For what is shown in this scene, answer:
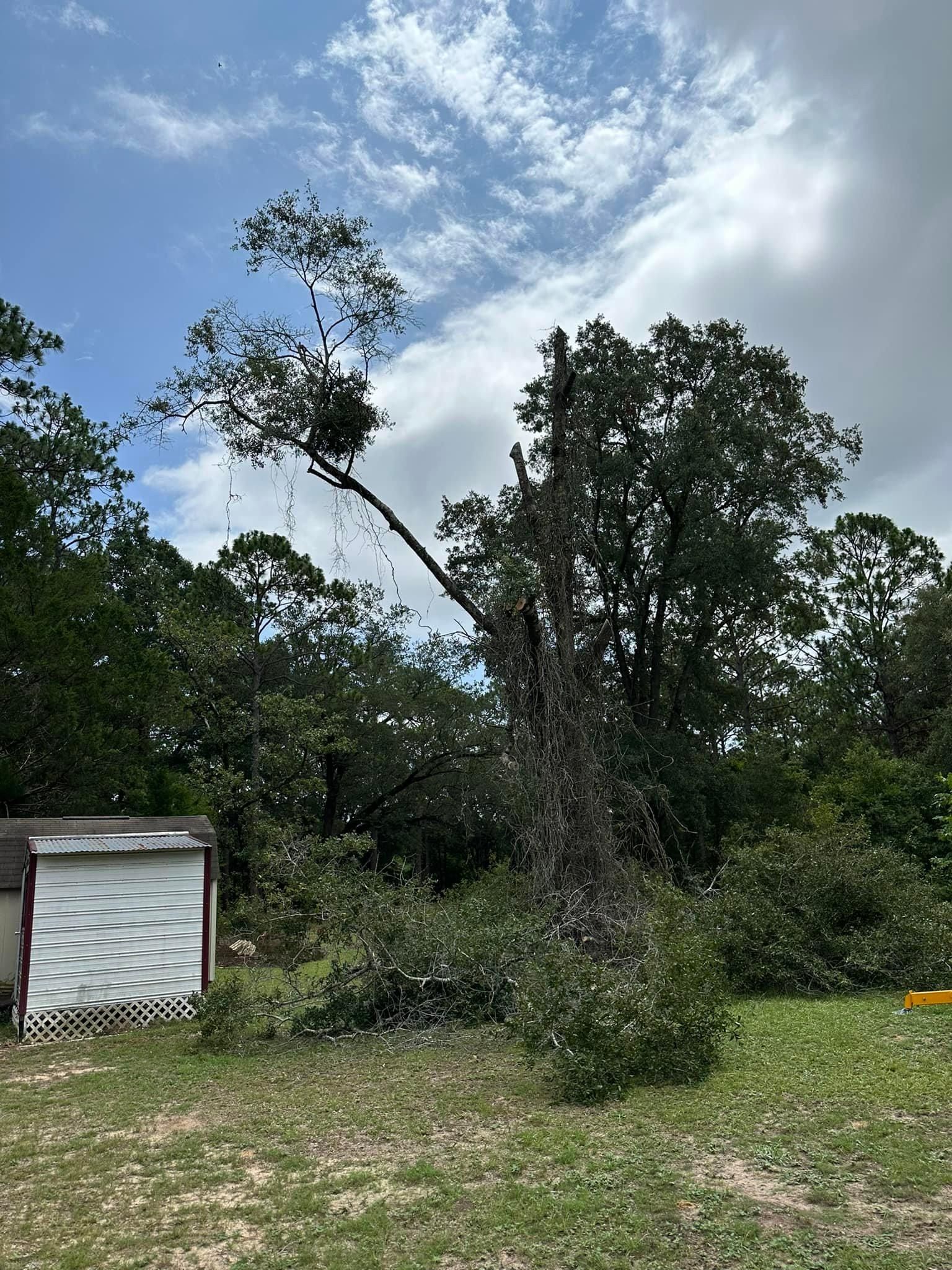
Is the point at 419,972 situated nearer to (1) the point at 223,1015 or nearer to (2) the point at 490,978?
(2) the point at 490,978

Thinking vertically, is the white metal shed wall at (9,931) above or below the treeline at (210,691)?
below

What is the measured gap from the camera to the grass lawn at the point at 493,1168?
347 centimetres

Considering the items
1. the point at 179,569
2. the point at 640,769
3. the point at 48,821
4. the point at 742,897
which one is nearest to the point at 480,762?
the point at 640,769

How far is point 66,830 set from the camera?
41.5 ft

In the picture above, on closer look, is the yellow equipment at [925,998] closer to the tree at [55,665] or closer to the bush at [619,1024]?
the bush at [619,1024]

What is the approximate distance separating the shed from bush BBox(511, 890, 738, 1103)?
590 cm

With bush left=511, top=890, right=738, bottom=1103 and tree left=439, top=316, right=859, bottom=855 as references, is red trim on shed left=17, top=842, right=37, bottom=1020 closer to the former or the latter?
bush left=511, top=890, right=738, bottom=1103

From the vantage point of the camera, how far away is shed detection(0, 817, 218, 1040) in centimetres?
1009

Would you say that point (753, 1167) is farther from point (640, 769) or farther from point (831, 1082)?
point (640, 769)

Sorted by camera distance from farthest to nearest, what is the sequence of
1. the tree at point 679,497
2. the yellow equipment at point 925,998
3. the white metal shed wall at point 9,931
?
the tree at point 679,497
the white metal shed wall at point 9,931
the yellow equipment at point 925,998

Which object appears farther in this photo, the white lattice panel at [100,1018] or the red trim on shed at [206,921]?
the red trim on shed at [206,921]

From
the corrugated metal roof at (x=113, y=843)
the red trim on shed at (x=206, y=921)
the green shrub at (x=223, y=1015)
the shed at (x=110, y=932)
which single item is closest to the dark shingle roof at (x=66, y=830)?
the red trim on shed at (x=206, y=921)

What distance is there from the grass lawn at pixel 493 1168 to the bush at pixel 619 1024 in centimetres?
24

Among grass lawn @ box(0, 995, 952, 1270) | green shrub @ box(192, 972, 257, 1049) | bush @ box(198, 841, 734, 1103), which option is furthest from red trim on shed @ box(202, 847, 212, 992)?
grass lawn @ box(0, 995, 952, 1270)
